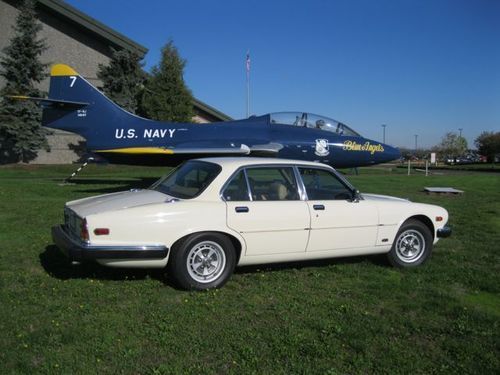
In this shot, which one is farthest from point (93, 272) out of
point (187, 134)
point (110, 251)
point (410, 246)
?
point (187, 134)

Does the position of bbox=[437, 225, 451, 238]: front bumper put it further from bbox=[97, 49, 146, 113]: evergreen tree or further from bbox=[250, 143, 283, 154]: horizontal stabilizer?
bbox=[97, 49, 146, 113]: evergreen tree

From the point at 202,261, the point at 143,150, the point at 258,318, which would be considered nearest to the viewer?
the point at 258,318

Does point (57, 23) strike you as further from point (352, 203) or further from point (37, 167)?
point (352, 203)

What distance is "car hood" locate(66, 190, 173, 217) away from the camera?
5.25 m

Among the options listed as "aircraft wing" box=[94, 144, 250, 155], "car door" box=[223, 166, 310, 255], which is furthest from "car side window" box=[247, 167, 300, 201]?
"aircraft wing" box=[94, 144, 250, 155]

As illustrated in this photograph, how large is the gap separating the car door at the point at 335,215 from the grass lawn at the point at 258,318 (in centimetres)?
41

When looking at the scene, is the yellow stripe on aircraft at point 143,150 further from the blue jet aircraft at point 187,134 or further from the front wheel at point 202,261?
the front wheel at point 202,261

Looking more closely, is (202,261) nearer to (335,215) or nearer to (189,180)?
(189,180)

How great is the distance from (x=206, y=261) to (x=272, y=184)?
4.19ft

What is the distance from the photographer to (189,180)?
593 centimetres

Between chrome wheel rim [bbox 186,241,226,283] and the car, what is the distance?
0.04 ft

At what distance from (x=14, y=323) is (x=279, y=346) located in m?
2.29

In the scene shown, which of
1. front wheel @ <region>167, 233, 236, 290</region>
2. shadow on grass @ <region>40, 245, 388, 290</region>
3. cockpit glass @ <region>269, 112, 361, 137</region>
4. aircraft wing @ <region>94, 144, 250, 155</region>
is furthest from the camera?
cockpit glass @ <region>269, 112, 361, 137</region>

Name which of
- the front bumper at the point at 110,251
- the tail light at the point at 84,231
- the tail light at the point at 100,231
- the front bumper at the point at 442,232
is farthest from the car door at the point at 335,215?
the tail light at the point at 84,231
